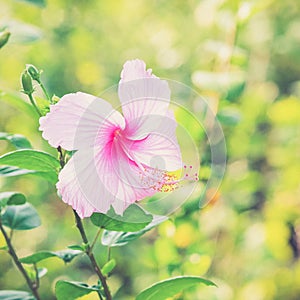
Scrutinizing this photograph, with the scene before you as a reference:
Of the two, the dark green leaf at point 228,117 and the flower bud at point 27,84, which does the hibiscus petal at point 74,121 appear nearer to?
the flower bud at point 27,84

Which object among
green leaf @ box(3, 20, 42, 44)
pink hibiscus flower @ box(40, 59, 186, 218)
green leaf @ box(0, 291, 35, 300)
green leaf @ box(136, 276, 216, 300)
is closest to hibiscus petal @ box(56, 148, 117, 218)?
pink hibiscus flower @ box(40, 59, 186, 218)

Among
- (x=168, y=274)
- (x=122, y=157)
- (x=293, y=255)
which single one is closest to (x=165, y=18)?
(x=293, y=255)

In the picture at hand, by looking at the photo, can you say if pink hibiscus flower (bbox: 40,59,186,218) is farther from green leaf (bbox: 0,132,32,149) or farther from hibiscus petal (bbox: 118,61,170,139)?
green leaf (bbox: 0,132,32,149)

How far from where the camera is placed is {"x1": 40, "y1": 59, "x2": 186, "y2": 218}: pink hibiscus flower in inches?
22.5

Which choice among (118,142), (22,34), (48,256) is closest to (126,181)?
(118,142)

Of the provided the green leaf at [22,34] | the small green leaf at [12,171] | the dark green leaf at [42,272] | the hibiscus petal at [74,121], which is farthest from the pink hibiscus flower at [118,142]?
the green leaf at [22,34]

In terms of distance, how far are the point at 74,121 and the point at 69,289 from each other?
18 centimetres

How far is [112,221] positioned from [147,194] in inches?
1.9

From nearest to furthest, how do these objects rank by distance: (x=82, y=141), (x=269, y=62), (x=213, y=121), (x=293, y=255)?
(x=82, y=141), (x=213, y=121), (x=293, y=255), (x=269, y=62)

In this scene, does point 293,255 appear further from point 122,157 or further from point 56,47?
point 122,157

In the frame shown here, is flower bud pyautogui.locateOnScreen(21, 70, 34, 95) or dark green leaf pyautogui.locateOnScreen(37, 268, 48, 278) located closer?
flower bud pyautogui.locateOnScreen(21, 70, 34, 95)

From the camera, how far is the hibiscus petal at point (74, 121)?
0.56 metres

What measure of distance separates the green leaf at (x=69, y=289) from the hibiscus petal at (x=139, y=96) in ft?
0.53

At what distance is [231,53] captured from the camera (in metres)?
1.21
